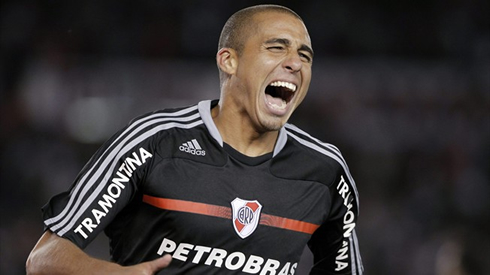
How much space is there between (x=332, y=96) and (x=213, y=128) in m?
5.86

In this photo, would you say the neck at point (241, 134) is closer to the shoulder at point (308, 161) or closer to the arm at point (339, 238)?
the shoulder at point (308, 161)

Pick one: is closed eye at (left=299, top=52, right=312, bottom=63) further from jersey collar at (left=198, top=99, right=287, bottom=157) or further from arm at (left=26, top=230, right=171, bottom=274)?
arm at (left=26, top=230, right=171, bottom=274)

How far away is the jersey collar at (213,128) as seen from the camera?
3.70 meters

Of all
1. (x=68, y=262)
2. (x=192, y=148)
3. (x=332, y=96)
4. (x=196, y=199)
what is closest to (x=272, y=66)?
(x=192, y=148)

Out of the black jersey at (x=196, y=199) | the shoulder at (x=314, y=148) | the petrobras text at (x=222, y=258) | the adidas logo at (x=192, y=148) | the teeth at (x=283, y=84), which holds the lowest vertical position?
the petrobras text at (x=222, y=258)

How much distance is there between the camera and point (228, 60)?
12.4 ft

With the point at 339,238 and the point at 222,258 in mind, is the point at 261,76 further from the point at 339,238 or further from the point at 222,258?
the point at 339,238

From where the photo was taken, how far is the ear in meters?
3.74

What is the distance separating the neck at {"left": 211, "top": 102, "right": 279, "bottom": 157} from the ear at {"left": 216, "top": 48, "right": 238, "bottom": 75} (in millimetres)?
189

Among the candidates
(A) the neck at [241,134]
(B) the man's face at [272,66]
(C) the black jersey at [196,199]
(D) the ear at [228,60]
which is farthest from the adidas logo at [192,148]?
(D) the ear at [228,60]

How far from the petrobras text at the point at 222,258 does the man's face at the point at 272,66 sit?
603 millimetres

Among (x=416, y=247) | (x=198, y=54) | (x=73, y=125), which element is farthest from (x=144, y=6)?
(x=416, y=247)

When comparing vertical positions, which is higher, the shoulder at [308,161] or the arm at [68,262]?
the shoulder at [308,161]

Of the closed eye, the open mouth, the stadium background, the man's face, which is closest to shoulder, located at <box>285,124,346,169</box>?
the open mouth
